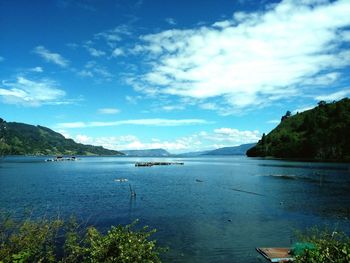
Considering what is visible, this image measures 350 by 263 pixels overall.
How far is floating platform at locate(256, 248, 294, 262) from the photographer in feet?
103

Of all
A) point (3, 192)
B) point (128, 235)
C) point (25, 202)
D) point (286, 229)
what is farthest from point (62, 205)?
point (128, 235)

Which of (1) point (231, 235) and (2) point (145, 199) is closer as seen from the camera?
(1) point (231, 235)

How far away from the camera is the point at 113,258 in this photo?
2034 cm

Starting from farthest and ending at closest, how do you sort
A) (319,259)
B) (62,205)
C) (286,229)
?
1. (62,205)
2. (286,229)
3. (319,259)

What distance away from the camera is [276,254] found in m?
32.9

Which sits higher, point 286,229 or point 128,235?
point 128,235

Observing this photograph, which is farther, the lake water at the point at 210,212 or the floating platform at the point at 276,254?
the lake water at the point at 210,212

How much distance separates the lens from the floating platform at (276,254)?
3142 centimetres

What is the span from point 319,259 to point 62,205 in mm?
55232

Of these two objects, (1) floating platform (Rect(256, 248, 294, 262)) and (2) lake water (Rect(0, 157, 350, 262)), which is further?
(2) lake water (Rect(0, 157, 350, 262))

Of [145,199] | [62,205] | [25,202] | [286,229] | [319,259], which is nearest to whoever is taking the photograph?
[319,259]

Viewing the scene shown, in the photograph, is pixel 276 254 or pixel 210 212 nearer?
pixel 276 254

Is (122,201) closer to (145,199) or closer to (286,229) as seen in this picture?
(145,199)

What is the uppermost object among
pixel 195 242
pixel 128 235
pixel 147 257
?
pixel 128 235
